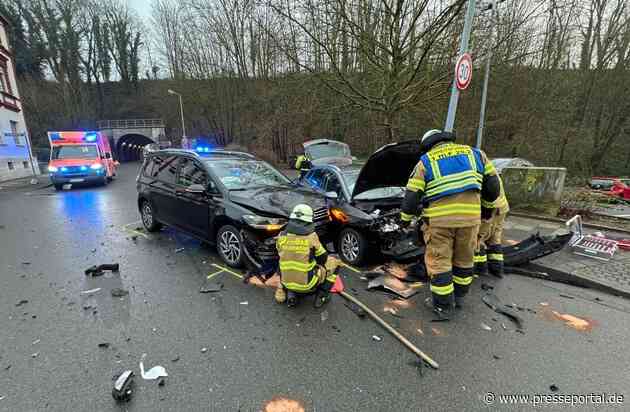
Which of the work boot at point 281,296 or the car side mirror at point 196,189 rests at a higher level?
the car side mirror at point 196,189

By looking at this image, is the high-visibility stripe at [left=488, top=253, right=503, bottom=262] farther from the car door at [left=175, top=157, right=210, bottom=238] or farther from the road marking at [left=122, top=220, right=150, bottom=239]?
the road marking at [left=122, top=220, right=150, bottom=239]

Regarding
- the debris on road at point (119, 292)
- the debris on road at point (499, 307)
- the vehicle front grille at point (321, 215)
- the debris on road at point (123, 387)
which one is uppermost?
the vehicle front grille at point (321, 215)

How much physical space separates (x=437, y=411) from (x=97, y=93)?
55.7 meters

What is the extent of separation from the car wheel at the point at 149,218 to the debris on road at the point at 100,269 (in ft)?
5.54

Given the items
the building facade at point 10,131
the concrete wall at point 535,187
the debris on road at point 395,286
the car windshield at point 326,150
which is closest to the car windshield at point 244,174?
the debris on road at point 395,286

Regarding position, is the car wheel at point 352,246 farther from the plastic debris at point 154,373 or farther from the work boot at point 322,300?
the plastic debris at point 154,373

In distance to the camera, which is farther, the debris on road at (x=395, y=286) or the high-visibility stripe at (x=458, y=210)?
the debris on road at (x=395, y=286)

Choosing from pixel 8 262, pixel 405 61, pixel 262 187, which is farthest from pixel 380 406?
pixel 405 61

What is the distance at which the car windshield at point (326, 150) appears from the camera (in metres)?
13.4

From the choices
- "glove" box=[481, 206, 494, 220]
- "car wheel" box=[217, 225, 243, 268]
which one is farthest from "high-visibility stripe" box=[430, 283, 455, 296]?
"car wheel" box=[217, 225, 243, 268]

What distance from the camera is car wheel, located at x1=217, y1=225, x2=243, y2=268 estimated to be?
4.14 m

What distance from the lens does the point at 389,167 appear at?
14.1 feet

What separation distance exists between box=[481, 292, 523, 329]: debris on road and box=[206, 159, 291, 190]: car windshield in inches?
138

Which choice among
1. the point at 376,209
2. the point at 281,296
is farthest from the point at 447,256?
the point at 281,296
